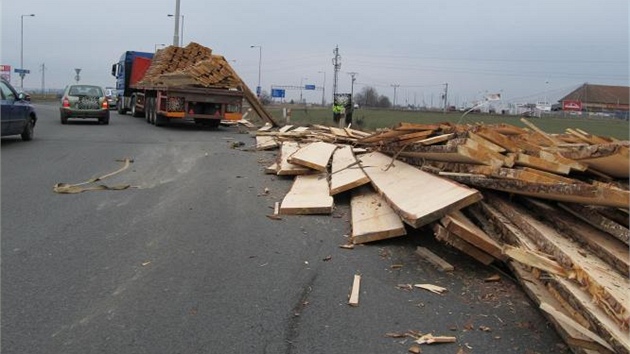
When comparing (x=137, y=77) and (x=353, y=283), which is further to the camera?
(x=137, y=77)

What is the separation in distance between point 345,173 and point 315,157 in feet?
5.23

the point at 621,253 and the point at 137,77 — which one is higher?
the point at 137,77

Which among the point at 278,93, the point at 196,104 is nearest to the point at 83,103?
the point at 196,104

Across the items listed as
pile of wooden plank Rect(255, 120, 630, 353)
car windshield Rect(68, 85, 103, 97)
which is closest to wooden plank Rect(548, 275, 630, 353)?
pile of wooden plank Rect(255, 120, 630, 353)

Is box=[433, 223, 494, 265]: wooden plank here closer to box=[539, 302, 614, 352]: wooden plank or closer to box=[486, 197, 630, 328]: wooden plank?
box=[486, 197, 630, 328]: wooden plank

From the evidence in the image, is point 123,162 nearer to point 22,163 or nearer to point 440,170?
point 22,163

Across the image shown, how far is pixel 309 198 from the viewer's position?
8031mm

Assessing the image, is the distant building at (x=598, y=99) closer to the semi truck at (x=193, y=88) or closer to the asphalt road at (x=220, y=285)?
the semi truck at (x=193, y=88)

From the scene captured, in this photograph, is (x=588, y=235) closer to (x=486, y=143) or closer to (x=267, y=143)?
(x=486, y=143)

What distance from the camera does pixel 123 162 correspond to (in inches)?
478

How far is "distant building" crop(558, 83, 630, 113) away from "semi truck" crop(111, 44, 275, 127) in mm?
87074

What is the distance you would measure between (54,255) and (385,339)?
3.51m

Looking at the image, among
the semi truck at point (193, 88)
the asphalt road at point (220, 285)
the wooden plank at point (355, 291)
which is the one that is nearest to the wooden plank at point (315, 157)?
the asphalt road at point (220, 285)

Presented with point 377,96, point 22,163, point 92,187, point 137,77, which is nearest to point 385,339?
point 92,187
